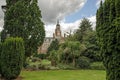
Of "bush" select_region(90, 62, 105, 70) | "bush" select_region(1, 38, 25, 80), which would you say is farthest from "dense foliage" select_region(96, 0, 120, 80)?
"bush" select_region(90, 62, 105, 70)

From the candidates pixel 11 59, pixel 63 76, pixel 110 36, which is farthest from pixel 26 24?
pixel 110 36

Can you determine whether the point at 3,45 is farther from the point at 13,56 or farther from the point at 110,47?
the point at 110,47

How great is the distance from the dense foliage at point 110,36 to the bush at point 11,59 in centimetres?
1146

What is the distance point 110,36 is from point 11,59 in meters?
12.2

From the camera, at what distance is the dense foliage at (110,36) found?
7152mm

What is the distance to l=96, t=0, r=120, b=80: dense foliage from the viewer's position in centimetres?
715

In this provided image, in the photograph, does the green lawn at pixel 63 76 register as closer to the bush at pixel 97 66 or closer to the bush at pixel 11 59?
the bush at pixel 11 59

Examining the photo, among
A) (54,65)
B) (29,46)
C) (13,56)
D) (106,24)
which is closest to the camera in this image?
(106,24)

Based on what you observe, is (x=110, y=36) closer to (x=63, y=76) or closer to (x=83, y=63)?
(x=63, y=76)

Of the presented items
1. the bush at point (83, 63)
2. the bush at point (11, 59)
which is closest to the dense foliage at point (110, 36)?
the bush at point (11, 59)

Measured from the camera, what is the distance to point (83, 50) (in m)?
32.6

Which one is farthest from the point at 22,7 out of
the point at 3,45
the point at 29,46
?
the point at 3,45

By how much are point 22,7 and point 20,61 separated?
11.4 m

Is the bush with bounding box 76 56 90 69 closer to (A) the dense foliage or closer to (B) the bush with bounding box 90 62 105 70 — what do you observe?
(B) the bush with bounding box 90 62 105 70
